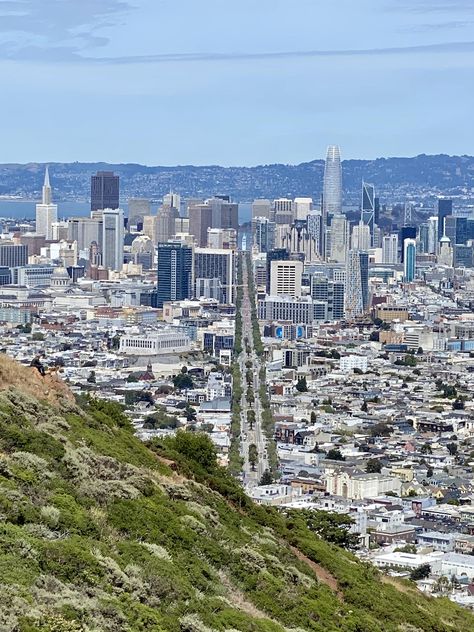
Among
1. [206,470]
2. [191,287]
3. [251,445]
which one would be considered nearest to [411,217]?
[191,287]

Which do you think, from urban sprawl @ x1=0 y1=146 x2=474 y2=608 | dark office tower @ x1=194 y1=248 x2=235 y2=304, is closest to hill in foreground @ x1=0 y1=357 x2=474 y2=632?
urban sprawl @ x1=0 y1=146 x2=474 y2=608

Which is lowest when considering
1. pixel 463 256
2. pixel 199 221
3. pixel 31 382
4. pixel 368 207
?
pixel 463 256

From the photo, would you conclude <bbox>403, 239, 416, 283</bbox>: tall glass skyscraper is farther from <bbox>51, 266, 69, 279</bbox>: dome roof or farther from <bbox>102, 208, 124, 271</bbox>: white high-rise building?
<bbox>51, 266, 69, 279</bbox>: dome roof

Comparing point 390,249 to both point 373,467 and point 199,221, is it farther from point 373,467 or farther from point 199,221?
point 373,467

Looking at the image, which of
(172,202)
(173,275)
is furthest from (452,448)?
(172,202)

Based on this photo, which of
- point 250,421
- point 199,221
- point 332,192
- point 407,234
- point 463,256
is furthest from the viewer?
point 332,192

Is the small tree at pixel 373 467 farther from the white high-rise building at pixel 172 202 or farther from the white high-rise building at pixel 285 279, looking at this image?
the white high-rise building at pixel 172 202

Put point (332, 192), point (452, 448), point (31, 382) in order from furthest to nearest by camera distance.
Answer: point (332, 192)
point (452, 448)
point (31, 382)

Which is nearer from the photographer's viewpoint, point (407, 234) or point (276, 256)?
point (276, 256)
